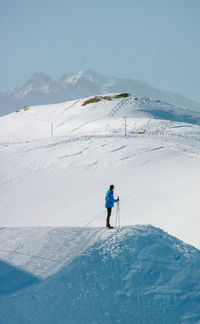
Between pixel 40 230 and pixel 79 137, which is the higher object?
pixel 79 137

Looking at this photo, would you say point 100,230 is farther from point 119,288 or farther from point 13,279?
point 13,279

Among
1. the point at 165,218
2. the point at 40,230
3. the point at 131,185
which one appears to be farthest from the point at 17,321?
the point at 131,185

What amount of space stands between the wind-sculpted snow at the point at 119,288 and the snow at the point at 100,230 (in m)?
0.02

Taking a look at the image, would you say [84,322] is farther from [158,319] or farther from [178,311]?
[178,311]

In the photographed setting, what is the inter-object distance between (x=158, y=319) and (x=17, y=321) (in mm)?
2653

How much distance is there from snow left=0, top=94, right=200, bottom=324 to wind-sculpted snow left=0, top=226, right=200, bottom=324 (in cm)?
2

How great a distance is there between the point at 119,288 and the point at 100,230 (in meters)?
2.66

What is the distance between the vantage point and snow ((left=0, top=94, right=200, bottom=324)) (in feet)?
22.0

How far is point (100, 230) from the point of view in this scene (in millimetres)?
9570

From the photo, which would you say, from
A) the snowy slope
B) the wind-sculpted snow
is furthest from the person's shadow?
the snowy slope

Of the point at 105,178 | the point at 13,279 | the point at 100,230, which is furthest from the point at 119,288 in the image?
the point at 105,178

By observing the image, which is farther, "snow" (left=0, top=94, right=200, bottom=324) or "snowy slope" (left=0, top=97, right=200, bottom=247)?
"snowy slope" (left=0, top=97, right=200, bottom=247)

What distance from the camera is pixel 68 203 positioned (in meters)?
16.3

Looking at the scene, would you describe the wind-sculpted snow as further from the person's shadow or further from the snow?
the person's shadow
